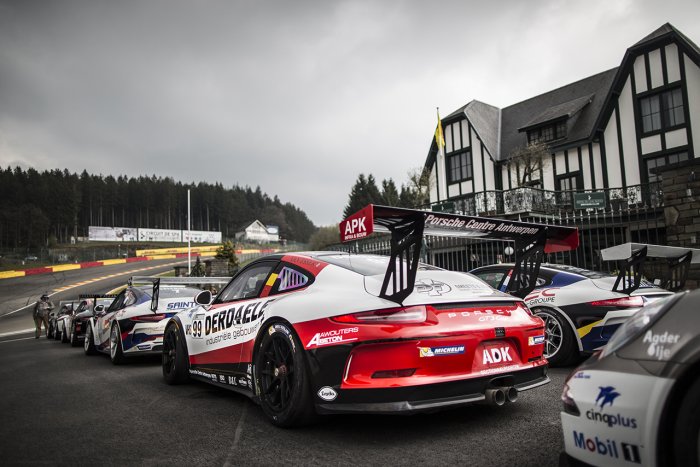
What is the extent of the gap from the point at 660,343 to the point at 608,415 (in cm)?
34

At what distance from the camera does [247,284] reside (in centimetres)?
463

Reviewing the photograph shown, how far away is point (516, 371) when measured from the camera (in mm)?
3293

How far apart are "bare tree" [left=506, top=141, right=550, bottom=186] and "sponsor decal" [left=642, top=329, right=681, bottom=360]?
22390mm

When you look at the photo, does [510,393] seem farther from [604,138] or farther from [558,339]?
[604,138]

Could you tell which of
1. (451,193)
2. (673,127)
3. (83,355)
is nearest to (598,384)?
(83,355)

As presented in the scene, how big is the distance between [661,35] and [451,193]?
12131 mm

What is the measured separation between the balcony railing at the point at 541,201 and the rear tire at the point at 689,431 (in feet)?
52.6

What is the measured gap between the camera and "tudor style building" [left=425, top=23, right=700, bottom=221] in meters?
19.2

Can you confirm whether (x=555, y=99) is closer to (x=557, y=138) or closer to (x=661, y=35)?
(x=557, y=138)

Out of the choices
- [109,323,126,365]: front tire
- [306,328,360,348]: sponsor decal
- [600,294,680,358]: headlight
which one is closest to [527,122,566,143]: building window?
[109,323,126,365]: front tire

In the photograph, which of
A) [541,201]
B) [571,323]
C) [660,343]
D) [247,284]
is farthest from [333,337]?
[541,201]

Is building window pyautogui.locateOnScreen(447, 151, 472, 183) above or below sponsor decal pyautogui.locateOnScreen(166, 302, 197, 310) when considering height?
above

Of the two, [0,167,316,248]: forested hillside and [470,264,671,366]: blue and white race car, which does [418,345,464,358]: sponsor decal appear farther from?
[0,167,316,248]: forested hillside

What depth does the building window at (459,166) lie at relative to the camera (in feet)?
89.1
